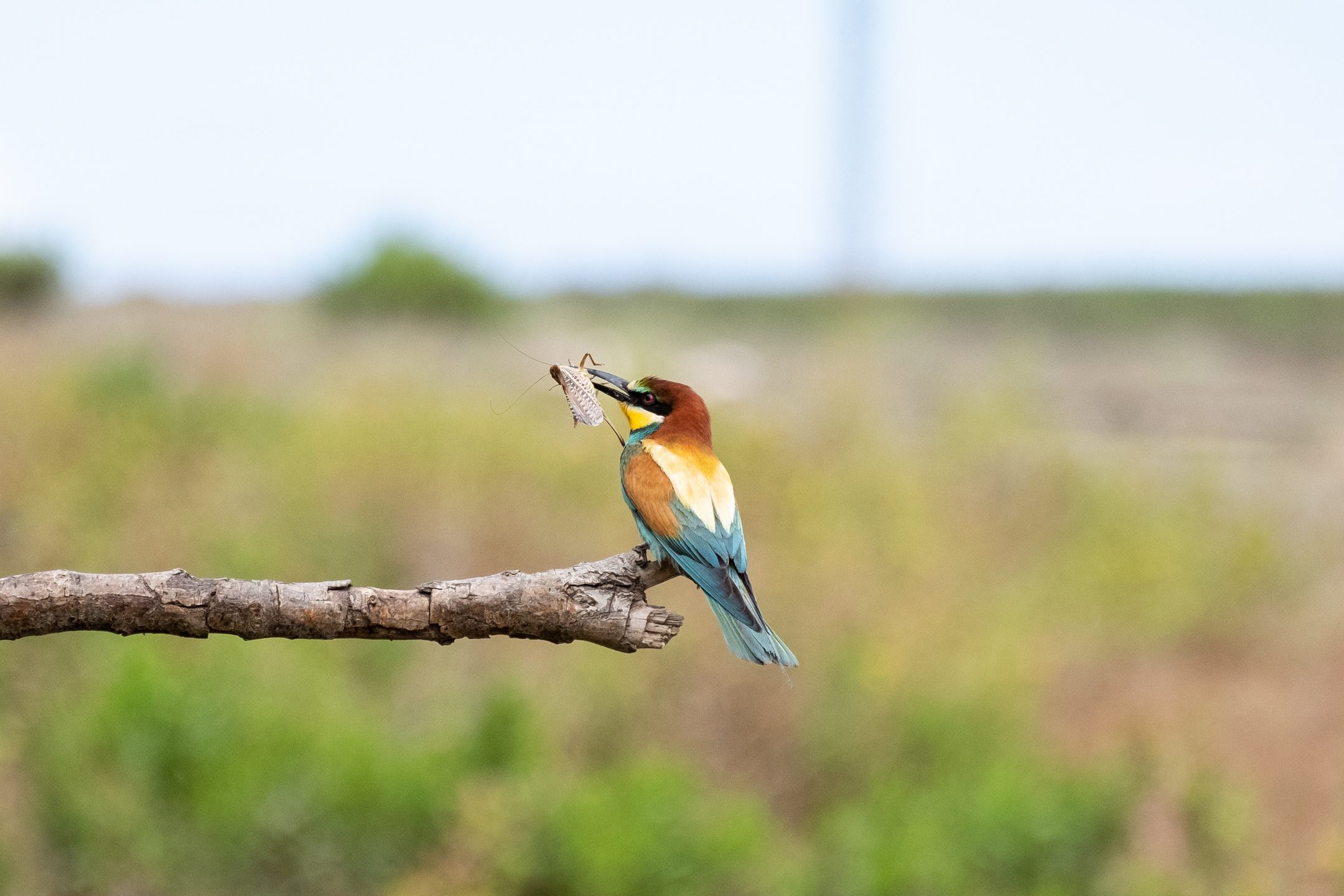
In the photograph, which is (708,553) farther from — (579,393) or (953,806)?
(953,806)

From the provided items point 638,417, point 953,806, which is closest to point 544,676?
point 953,806

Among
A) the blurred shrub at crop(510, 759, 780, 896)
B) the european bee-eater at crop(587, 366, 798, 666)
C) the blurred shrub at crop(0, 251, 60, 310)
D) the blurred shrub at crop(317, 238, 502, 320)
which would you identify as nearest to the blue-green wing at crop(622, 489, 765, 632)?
the european bee-eater at crop(587, 366, 798, 666)

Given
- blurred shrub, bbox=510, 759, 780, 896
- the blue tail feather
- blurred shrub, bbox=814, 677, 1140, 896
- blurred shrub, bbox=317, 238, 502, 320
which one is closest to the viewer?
the blue tail feather

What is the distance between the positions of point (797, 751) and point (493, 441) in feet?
6.74

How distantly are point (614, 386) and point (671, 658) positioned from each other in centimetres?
349

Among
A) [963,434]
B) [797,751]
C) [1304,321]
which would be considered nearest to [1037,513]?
[963,434]

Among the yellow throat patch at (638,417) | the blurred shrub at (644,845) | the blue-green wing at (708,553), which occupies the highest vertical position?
the yellow throat patch at (638,417)

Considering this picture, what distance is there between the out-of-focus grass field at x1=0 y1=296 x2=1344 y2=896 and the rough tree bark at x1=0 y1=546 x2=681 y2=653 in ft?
5.38

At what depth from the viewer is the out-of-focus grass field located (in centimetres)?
307

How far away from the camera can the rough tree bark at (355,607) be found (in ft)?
2.65

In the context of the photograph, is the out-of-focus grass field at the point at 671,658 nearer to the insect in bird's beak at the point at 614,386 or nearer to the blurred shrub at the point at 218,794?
the blurred shrub at the point at 218,794

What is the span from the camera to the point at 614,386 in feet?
3.11

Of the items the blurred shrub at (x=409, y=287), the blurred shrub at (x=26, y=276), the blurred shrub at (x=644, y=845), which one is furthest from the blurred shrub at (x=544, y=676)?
the blurred shrub at (x=26, y=276)

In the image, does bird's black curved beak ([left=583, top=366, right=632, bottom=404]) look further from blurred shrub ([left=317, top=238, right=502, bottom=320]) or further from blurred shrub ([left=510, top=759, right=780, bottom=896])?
blurred shrub ([left=317, top=238, right=502, bottom=320])
